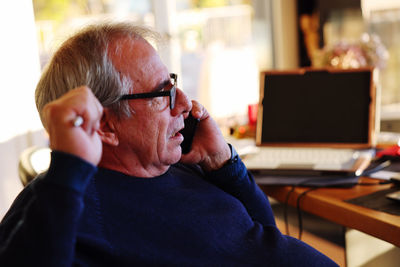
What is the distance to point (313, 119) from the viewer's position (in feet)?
5.49

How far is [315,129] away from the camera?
1.67 meters

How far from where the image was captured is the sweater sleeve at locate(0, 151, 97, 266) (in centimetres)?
68

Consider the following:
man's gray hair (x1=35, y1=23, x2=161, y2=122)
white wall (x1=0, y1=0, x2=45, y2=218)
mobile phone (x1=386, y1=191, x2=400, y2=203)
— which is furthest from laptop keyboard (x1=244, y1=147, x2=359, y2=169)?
white wall (x1=0, y1=0, x2=45, y2=218)

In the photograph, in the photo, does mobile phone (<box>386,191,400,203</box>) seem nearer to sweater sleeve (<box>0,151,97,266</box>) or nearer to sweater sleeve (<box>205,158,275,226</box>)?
sweater sleeve (<box>205,158,275,226</box>)

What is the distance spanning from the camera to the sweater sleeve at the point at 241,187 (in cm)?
116

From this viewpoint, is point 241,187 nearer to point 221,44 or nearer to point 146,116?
point 146,116

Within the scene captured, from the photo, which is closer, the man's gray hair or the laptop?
the man's gray hair

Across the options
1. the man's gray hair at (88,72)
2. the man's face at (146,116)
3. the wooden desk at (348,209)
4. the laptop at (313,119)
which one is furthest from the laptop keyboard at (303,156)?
the man's gray hair at (88,72)

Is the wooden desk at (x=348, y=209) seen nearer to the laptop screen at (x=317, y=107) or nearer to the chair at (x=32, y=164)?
the laptop screen at (x=317, y=107)

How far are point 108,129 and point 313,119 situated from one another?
936 mm

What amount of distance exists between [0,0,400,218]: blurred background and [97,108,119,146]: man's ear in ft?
3.70

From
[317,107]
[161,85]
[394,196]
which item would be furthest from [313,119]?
[161,85]

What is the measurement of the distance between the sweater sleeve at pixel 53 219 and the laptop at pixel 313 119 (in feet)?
2.80

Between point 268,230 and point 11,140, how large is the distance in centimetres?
209
